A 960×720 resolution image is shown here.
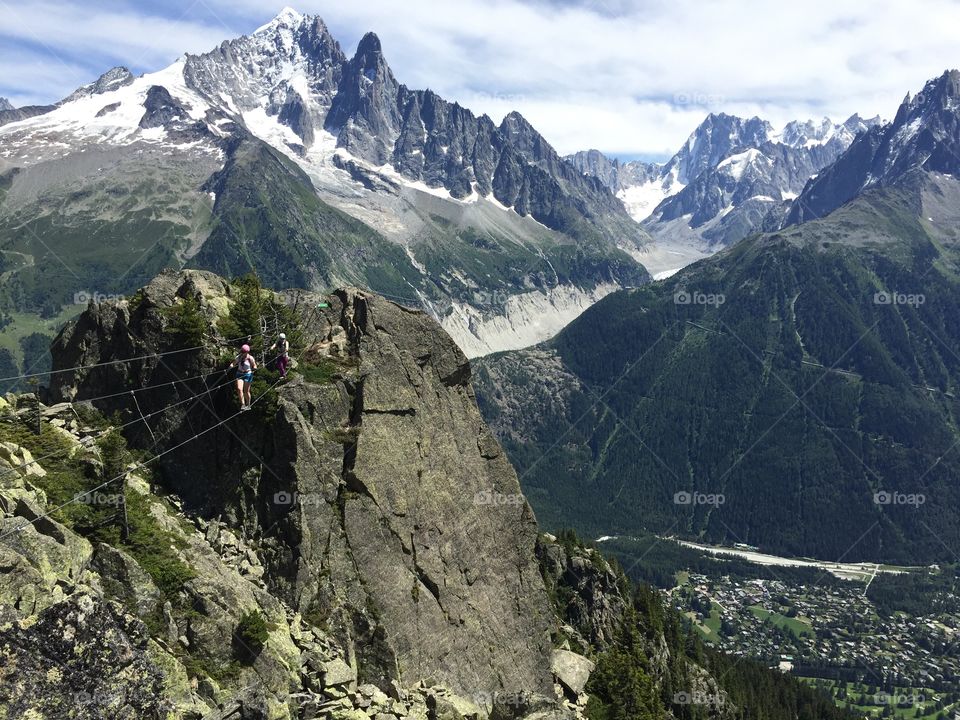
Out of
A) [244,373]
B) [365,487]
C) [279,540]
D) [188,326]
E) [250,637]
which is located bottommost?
[250,637]

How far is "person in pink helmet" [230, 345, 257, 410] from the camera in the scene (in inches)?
1702

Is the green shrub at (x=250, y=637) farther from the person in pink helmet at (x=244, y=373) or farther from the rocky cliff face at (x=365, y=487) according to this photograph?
the person in pink helmet at (x=244, y=373)

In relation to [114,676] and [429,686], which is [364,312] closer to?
[429,686]

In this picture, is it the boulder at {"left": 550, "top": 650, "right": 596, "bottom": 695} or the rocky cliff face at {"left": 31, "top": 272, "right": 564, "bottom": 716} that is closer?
the rocky cliff face at {"left": 31, "top": 272, "right": 564, "bottom": 716}

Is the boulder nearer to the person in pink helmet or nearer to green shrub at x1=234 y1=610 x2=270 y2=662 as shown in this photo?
green shrub at x1=234 y1=610 x2=270 y2=662

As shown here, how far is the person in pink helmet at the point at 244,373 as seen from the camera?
142 ft

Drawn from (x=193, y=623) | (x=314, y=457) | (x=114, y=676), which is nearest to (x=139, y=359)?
(x=314, y=457)

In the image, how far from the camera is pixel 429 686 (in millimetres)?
42438

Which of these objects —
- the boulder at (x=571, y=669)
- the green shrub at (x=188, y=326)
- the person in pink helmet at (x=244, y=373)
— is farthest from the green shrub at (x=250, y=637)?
the boulder at (x=571, y=669)

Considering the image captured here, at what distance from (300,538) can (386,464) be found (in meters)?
8.37

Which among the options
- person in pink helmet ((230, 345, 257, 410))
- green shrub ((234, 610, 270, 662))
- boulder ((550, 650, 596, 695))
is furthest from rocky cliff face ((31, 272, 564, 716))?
green shrub ((234, 610, 270, 662))

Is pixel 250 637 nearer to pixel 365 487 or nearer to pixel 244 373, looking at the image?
pixel 365 487

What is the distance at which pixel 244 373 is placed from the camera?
43562mm

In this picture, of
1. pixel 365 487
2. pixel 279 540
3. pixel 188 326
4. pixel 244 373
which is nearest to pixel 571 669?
pixel 365 487
